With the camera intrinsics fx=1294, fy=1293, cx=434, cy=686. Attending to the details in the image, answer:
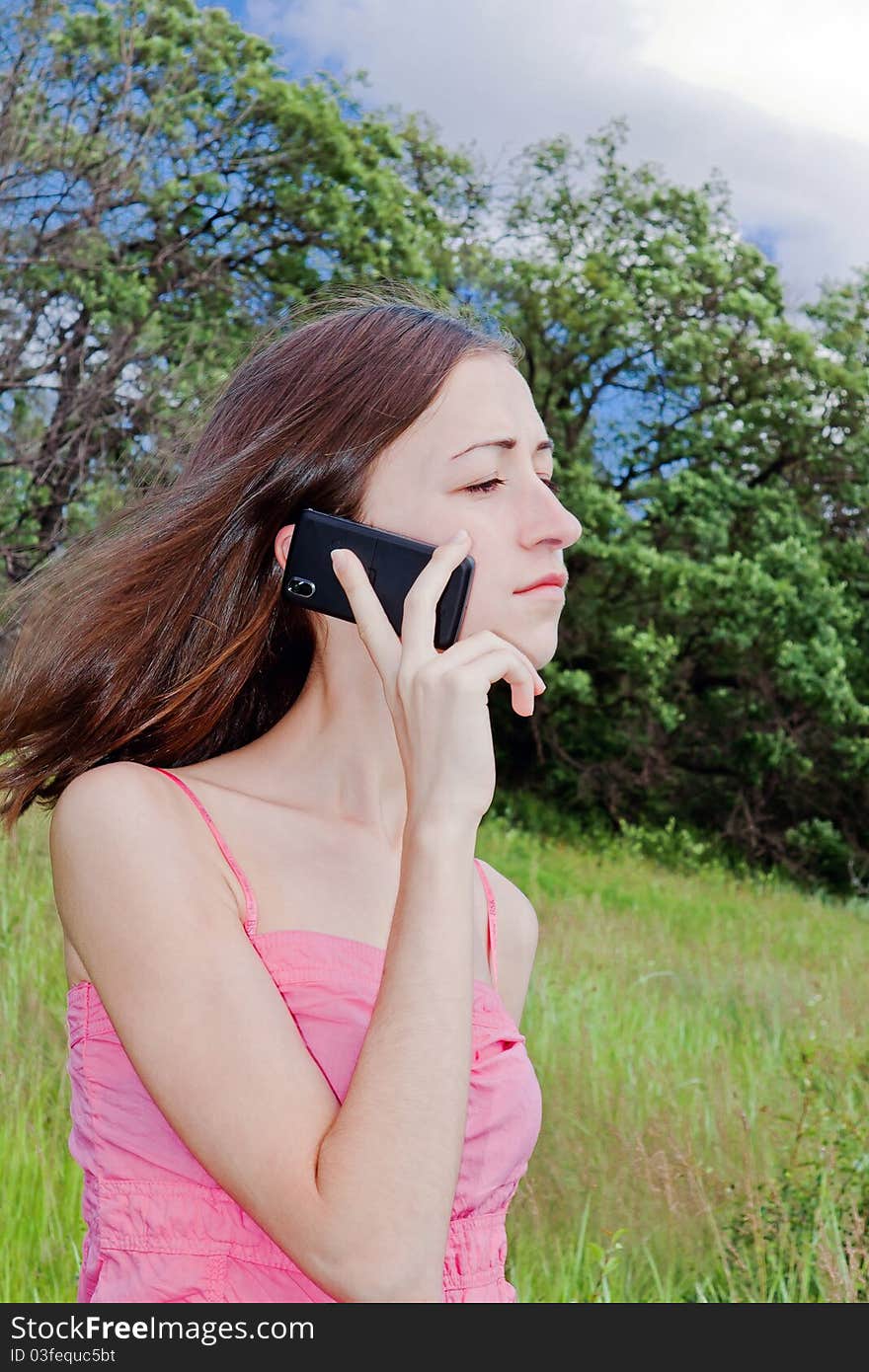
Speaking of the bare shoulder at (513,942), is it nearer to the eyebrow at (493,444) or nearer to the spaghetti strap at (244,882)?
the spaghetti strap at (244,882)

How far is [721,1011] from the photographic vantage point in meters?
6.56

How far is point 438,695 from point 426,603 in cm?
15

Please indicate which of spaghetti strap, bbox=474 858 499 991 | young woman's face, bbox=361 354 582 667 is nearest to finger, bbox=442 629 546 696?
young woman's face, bbox=361 354 582 667

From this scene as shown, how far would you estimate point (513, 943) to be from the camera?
2039 mm

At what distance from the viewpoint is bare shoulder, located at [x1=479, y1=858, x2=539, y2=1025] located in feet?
6.60

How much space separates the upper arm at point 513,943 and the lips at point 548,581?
483 millimetres

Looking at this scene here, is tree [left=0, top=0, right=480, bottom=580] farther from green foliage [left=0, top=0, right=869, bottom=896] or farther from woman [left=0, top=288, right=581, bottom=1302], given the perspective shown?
woman [left=0, top=288, right=581, bottom=1302]

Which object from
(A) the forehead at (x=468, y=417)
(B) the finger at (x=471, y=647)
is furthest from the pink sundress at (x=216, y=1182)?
(A) the forehead at (x=468, y=417)

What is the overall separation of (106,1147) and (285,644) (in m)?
0.84

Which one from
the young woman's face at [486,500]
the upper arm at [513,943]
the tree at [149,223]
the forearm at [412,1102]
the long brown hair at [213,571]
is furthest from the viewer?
the tree at [149,223]

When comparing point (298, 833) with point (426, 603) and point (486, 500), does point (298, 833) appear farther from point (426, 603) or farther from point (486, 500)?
point (486, 500)

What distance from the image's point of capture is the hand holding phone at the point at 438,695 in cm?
145
